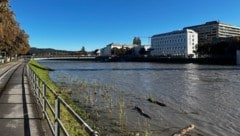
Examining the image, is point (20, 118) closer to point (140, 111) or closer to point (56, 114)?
point (56, 114)

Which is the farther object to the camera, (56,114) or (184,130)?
(184,130)

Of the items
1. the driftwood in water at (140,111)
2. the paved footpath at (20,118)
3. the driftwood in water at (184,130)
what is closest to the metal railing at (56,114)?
the paved footpath at (20,118)

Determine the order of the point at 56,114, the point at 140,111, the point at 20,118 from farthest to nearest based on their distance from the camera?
the point at 140,111 → the point at 20,118 → the point at 56,114

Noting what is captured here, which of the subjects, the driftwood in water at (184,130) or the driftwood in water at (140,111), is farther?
the driftwood in water at (140,111)

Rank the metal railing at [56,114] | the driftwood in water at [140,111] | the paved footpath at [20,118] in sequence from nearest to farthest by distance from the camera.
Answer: the metal railing at [56,114]
the paved footpath at [20,118]
the driftwood in water at [140,111]

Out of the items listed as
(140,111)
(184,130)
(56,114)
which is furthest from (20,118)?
(140,111)

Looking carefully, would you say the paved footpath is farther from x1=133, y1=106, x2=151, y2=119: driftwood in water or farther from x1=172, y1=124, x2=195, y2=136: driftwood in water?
x1=133, y1=106, x2=151, y2=119: driftwood in water

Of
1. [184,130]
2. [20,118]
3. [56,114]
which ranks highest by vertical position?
[56,114]

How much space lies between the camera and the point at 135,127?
661 inches

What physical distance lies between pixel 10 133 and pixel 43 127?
3.58ft

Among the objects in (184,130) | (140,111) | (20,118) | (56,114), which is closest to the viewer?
(56,114)

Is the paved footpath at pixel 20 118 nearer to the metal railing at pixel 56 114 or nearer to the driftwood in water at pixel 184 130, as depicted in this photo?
the metal railing at pixel 56 114

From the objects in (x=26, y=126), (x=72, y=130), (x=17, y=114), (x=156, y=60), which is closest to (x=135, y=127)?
(x=72, y=130)

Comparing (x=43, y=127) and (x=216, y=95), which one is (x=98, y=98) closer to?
(x=216, y=95)
